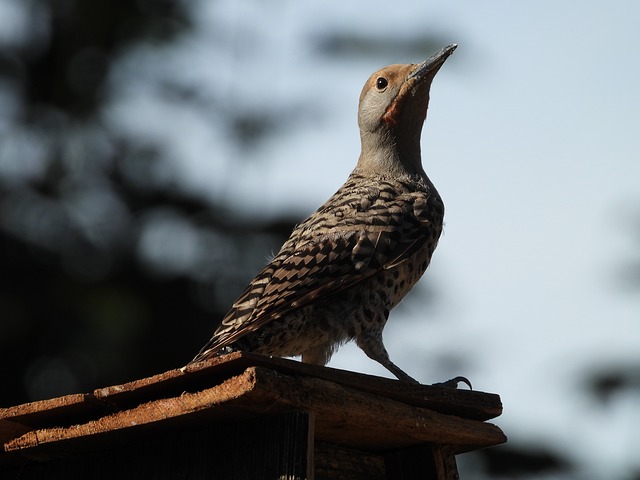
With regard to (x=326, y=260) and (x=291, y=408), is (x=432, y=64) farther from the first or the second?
(x=291, y=408)

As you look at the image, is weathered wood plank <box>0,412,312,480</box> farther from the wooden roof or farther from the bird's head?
the bird's head

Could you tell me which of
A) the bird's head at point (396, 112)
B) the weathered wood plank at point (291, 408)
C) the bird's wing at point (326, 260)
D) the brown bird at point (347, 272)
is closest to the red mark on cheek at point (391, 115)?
the bird's head at point (396, 112)

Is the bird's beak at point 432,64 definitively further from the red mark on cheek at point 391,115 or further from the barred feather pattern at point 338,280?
the barred feather pattern at point 338,280

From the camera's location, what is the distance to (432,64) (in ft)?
19.8

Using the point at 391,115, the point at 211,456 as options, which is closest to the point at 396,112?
the point at 391,115

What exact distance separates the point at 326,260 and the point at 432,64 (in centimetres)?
155

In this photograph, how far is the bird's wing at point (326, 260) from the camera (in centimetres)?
462

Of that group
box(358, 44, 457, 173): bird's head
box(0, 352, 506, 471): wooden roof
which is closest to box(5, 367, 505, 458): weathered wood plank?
box(0, 352, 506, 471): wooden roof

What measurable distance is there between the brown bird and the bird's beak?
39 cm

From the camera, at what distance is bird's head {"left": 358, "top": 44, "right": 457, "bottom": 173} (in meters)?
5.97

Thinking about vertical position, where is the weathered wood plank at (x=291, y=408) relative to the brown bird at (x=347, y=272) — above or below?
below

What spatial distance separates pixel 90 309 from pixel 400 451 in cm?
355

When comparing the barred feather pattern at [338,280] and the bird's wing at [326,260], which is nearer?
the bird's wing at [326,260]

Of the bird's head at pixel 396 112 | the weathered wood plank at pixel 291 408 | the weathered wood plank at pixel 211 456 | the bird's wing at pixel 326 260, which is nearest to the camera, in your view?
the weathered wood plank at pixel 291 408
